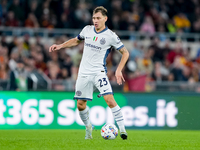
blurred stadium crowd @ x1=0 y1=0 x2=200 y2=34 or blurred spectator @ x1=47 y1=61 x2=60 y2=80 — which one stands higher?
blurred stadium crowd @ x1=0 y1=0 x2=200 y2=34

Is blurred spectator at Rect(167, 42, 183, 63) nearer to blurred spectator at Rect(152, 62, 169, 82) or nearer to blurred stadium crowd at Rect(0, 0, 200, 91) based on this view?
blurred stadium crowd at Rect(0, 0, 200, 91)

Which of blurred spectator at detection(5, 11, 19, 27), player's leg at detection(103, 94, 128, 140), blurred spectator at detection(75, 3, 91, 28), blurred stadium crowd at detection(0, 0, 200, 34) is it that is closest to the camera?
player's leg at detection(103, 94, 128, 140)

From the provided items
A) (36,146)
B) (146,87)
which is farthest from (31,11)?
(36,146)

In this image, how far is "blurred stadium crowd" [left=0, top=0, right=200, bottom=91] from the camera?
1552 centimetres

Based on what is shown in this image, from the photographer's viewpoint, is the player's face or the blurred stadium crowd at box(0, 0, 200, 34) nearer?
the player's face

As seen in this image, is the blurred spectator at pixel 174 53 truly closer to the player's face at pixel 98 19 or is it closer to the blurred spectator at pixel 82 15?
the blurred spectator at pixel 82 15

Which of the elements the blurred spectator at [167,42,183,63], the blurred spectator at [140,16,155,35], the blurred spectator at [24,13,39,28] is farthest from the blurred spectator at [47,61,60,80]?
the blurred spectator at [140,16,155,35]

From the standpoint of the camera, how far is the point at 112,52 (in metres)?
18.0

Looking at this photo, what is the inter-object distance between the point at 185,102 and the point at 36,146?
22.8 feet

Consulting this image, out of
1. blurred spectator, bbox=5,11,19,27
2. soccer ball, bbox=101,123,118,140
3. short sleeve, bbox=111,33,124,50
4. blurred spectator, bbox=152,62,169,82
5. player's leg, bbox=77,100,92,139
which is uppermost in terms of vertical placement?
blurred spectator, bbox=5,11,19,27

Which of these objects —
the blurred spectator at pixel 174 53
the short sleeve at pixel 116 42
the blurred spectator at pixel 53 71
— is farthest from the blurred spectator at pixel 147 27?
the short sleeve at pixel 116 42

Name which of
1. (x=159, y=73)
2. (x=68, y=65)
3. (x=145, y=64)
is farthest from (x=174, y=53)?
(x=68, y=65)

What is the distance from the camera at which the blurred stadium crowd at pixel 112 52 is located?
15.5 metres

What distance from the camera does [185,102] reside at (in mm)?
13625
